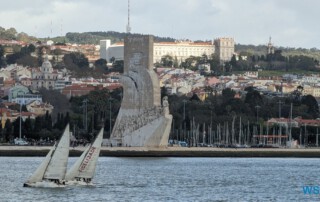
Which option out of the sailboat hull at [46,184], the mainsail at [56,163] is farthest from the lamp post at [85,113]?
the mainsail at [56,163]

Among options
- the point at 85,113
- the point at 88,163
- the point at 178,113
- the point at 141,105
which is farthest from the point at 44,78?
the point at 88,163

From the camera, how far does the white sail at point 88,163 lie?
5859cm

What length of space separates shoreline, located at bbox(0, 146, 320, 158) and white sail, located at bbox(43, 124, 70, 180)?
34.3 meters

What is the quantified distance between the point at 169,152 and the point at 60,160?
131 feet

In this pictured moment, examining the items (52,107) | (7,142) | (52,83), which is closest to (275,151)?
(7,142)

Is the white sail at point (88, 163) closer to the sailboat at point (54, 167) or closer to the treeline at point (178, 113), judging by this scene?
the sailboat at point (54, 167)

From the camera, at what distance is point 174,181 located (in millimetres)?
65875

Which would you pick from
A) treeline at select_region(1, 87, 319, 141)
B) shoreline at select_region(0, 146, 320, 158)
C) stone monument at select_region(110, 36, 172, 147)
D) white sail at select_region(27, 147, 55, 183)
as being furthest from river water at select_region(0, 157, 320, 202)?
treeline at select_region(1, 87, 319, 141)

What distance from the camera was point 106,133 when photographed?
366 ft

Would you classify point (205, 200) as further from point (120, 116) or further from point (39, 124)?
point (39, 124)

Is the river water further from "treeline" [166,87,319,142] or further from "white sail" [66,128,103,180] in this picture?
"treeline" [166,87,319,142]

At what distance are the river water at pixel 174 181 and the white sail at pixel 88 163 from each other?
803mm

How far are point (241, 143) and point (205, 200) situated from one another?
216ft

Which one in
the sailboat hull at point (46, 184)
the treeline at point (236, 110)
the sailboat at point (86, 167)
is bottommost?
the treeline at point (236, 110)
